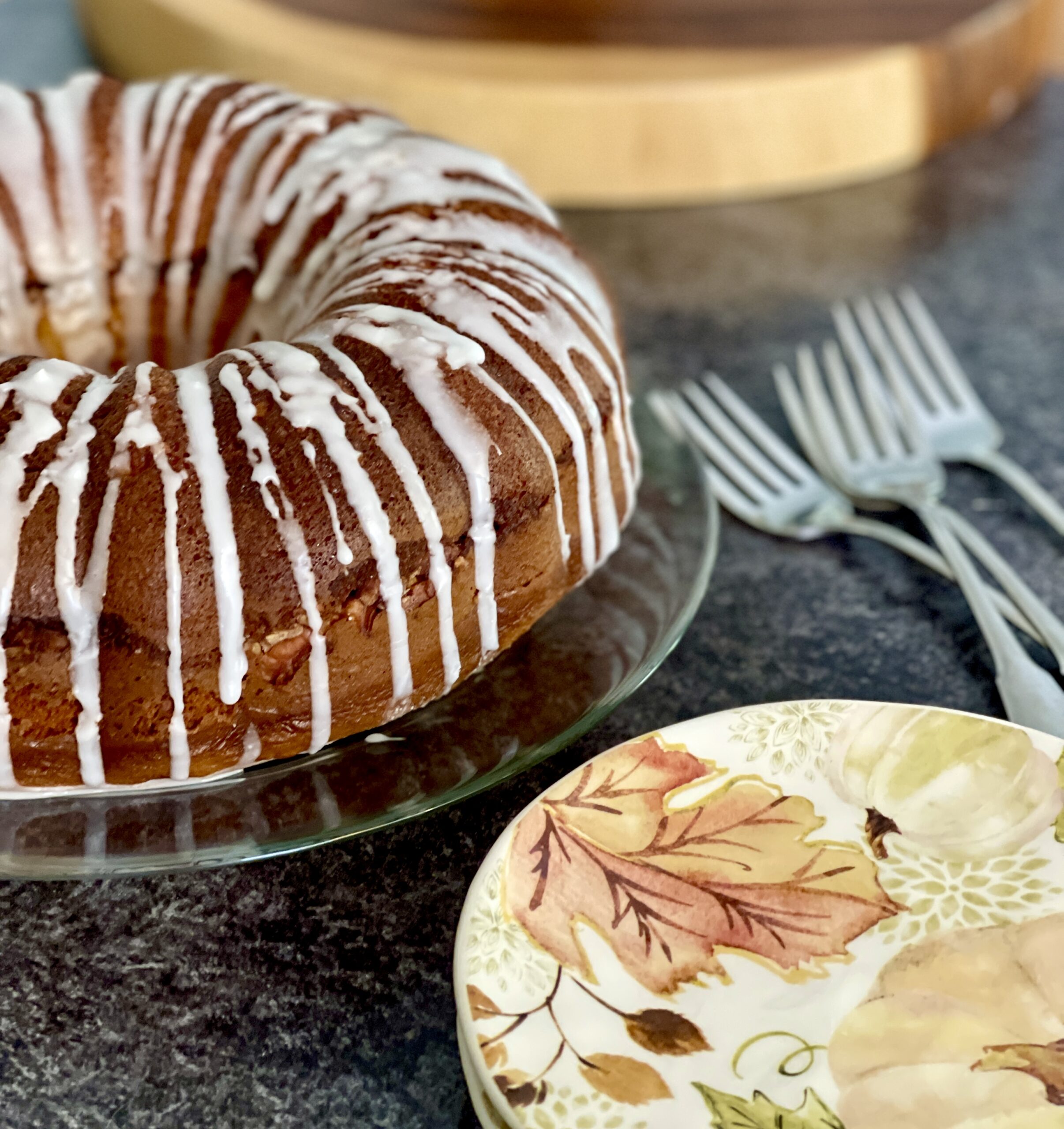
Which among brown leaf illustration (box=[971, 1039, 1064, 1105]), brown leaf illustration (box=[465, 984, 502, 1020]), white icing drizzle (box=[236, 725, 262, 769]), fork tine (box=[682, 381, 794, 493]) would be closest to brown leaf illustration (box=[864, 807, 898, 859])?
brown leaf illustration (box=[971, 1039, 1064, 1105])

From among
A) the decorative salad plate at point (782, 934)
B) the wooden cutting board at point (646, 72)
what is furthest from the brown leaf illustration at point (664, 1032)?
the wooden cutting board at point (646, 72)

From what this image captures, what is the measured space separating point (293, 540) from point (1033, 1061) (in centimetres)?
45

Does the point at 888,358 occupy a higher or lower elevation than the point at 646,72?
lower

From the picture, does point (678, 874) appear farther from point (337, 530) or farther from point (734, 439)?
point (734, 439)

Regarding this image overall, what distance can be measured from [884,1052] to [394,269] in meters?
0.57

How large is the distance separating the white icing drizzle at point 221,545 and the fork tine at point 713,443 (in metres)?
0.52

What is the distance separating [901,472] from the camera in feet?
3.65

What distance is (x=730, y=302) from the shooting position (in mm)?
1440

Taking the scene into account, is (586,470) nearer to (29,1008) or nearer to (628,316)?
(29,1008)

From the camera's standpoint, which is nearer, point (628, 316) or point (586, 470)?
point (586, 470)

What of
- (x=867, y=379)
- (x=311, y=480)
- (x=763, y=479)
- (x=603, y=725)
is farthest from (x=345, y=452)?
Answer: (x=867, y=379)

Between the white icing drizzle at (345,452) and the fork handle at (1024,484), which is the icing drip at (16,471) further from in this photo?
the fork handle at (1024,484)

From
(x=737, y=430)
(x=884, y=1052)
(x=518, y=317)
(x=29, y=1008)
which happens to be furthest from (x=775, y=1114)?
(x=737, y=430)

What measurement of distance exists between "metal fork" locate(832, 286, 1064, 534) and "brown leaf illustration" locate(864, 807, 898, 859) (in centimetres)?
46
